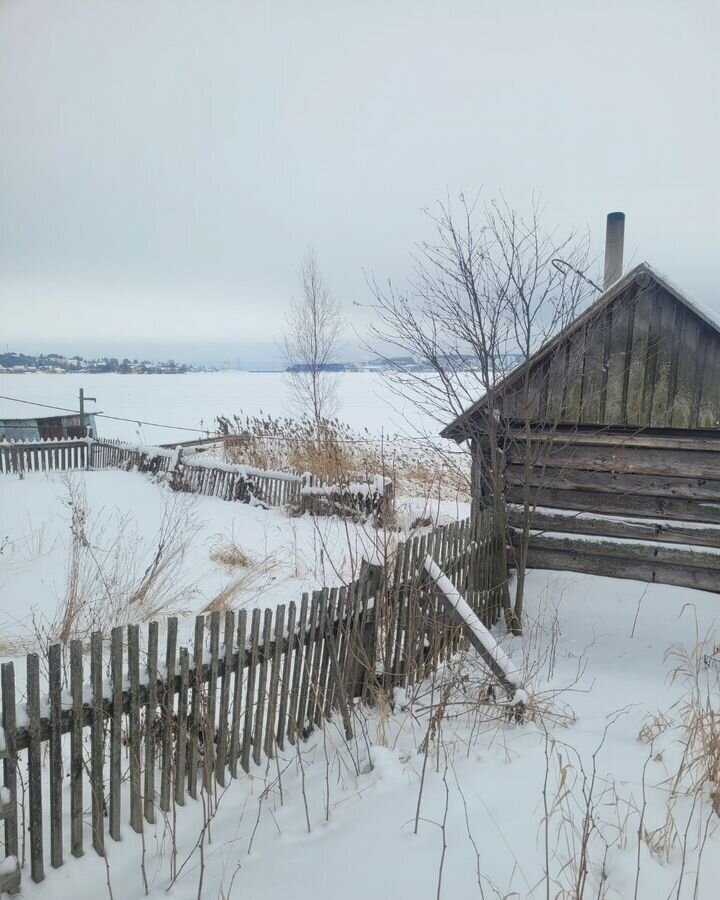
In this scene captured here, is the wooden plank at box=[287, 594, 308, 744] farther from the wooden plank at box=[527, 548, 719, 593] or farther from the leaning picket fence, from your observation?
the leaning picket fence

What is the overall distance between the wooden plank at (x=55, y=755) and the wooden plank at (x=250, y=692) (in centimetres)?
109

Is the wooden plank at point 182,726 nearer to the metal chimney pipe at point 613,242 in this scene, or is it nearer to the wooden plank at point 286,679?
the wooden plank at point 286,679

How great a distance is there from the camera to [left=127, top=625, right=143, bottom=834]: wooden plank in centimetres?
304

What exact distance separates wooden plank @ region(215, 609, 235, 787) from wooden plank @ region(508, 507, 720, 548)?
465 cm

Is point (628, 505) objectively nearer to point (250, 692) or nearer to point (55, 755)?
point (250, 692)

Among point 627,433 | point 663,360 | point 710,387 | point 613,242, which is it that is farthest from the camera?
point 613,242

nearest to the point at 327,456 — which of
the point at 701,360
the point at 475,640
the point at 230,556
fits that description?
the point at 230,556

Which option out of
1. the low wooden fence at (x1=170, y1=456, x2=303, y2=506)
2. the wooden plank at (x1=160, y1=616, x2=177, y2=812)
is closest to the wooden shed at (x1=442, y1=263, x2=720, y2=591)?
the wooden plank at (x1=160, y1=616, x2=177, y2=812)

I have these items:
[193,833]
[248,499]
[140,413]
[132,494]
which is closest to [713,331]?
[193,833]

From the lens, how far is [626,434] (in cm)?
682

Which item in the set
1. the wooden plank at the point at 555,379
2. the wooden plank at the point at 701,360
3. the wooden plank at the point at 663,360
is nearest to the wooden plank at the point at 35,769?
the wooden plank at the point at 555,379

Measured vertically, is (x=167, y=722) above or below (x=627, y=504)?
below

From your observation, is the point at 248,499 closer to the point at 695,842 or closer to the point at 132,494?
the point at 132,494

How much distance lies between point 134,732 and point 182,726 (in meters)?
0.33
